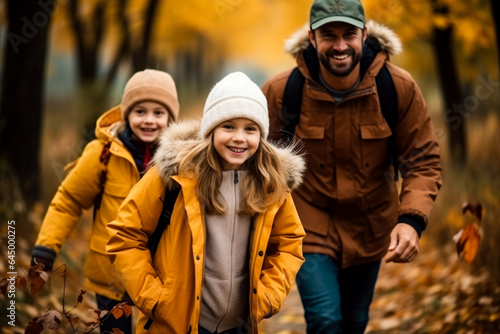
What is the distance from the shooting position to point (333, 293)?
4301 mm

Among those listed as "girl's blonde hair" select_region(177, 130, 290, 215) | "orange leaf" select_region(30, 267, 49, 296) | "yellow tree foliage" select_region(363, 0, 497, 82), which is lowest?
"orange leaf" select_region(30, 267, 49, 296)

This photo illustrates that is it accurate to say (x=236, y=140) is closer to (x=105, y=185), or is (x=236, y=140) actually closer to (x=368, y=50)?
(x=105, y=185)

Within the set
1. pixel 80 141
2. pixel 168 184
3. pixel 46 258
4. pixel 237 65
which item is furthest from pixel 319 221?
pixel 237 65

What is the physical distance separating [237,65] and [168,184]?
45.0 meters

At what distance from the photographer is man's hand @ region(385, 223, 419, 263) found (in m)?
3.92

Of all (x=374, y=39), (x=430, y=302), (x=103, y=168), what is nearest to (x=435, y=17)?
(x=430, y=302)

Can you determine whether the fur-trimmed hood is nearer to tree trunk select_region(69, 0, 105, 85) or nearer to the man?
the man

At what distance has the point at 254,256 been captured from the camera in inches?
140

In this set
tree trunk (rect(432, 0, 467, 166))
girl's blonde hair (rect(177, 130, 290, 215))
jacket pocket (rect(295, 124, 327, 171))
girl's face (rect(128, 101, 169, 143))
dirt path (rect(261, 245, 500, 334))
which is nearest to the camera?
girl's blonde hair (rect(177, 130, 290, 215))

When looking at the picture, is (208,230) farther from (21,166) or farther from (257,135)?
(21,166)

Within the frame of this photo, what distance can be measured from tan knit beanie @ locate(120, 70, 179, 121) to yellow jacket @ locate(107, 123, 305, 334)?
106cm

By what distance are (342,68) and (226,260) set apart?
1.51 metres

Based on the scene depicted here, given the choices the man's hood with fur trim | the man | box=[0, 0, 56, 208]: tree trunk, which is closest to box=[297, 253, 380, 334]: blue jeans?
the man

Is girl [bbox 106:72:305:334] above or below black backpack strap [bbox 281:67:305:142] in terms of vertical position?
below
